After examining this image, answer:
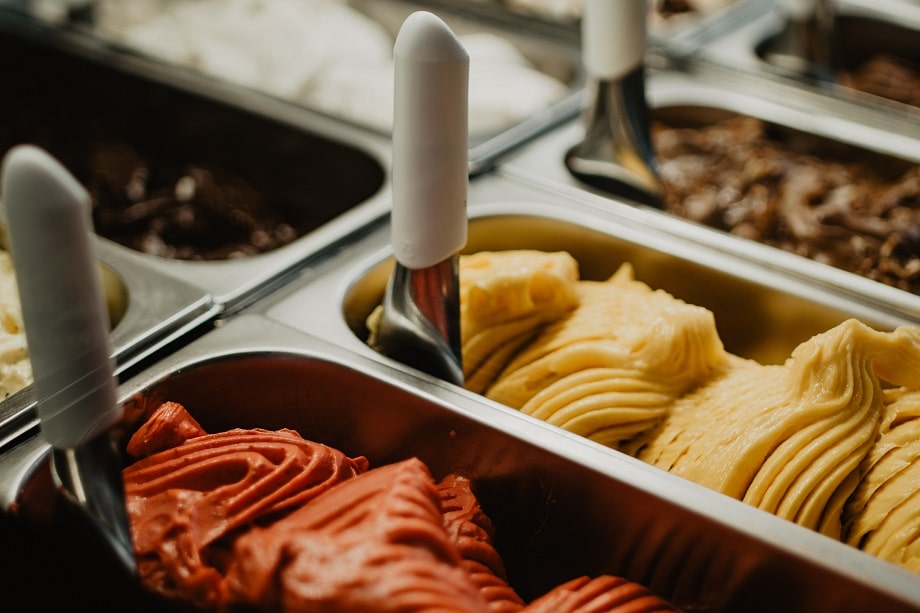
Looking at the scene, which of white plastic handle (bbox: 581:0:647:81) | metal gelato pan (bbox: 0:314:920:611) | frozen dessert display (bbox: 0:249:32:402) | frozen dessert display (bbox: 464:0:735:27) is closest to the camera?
metal gelato pan (bbox: 0:314:920:611)

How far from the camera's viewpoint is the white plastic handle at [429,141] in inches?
39.6

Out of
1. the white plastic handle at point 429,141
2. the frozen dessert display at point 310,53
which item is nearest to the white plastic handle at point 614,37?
the frozen dessert display at point 310,53

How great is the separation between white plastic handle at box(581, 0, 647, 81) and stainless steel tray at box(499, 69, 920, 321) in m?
0.22

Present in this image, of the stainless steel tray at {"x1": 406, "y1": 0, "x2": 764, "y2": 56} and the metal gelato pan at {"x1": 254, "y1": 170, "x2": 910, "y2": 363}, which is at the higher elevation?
the stainless steel tray at {"x1": 406, "y1": 0, "x2": 764, "y2": 56}

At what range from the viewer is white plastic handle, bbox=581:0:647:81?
158cm

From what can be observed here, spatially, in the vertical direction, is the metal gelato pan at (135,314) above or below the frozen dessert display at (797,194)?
above

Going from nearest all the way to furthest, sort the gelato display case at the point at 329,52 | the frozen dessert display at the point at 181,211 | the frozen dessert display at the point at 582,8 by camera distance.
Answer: the frozen dessert display at the point at 181,211
the gelato display case at the point at 329,52
the frozen dessert display at the point at 582,8

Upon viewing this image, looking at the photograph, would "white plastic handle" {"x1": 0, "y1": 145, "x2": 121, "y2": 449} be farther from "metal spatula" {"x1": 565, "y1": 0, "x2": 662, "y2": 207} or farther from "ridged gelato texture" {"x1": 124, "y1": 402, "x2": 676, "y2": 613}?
"metal spatula" {"x1": 565, "y1": 0, "x2": 662, "y2": 207}

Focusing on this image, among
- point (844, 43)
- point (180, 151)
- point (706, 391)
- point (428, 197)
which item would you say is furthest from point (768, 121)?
point (180, 151)

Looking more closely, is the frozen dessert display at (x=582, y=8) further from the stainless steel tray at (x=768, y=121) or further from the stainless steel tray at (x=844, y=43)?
the stainless steel tray at (x=768, y=121)

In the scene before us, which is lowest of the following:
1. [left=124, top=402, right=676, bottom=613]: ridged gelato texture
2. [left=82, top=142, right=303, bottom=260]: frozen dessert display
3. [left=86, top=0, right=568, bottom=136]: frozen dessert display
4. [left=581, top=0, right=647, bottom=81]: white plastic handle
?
[left=82, top=142, right=303, bottom=260]: frozen dessert display

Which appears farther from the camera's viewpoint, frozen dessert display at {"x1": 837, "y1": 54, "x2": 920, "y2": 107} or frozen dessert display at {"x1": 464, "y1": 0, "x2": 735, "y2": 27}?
frozen dessert display at {"x1": 464, "y1": 0, "x2": 735, "y2": 27}

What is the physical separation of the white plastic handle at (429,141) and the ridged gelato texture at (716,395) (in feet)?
0.64

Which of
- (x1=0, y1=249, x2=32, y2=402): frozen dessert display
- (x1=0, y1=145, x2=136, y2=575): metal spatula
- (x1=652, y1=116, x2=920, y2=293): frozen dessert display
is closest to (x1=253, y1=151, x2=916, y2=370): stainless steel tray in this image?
(x1=652, y1=116, x2=920, y2=293): frozen dessert display
